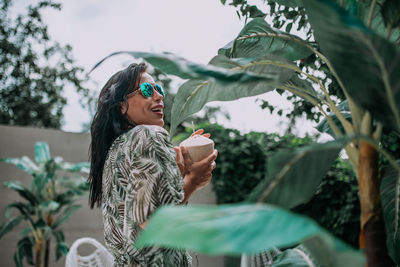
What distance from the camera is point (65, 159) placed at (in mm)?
5523

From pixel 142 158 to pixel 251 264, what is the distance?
71cm

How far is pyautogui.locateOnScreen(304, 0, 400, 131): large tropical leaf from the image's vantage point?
624 millimetres

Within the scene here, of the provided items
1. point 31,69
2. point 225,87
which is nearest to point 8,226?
point 225,87

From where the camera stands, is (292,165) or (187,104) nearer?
(292,165)

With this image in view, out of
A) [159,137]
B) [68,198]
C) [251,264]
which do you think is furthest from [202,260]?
[159,137]

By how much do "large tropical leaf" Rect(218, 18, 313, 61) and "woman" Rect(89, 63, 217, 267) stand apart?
411 mm

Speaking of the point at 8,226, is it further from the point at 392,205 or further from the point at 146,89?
the point at 392,205

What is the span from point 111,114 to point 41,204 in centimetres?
321

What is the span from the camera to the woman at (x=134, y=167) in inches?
49.5

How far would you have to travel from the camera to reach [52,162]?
4672 mm

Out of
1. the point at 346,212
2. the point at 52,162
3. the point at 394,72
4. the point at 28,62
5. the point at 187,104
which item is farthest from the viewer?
the point at 28,62

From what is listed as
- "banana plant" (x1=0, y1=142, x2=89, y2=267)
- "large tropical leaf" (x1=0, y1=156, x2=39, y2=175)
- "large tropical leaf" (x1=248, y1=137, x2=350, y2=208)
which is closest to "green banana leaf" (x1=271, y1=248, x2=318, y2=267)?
"large tropical leaf" (x1=248, y1=137, x2=350, y2=208)

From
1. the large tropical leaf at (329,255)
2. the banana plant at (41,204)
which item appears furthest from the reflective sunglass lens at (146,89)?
the banana plant at (41,204)

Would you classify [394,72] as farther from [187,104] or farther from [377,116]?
[187,104]
